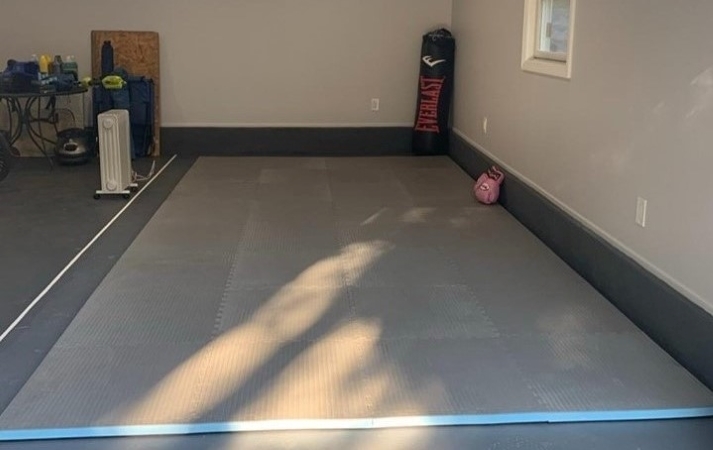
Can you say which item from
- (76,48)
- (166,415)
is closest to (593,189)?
(166,415)

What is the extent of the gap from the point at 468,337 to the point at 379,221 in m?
1.94

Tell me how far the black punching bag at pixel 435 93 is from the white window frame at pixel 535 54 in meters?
2.06

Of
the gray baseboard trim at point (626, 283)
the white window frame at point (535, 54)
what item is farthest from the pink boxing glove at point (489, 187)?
the white window frame at point (535, 54)

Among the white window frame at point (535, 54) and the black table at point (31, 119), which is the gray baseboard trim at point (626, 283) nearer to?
the white window frame at point (535, 54)

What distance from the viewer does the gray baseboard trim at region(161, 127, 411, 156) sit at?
771cm

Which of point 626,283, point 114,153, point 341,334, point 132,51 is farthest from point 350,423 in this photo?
point 132,51

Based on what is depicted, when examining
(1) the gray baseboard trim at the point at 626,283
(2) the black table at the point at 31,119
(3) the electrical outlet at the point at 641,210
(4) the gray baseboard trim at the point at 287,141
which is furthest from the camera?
(4) the gray baseboard trim at the point at 287,141

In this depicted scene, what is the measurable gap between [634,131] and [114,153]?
367cm

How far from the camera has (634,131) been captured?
3.70 metres

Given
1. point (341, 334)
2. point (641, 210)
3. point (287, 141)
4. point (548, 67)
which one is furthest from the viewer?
point (287, 141)

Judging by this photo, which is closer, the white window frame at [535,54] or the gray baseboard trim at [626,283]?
the gray baseboard trim at [626,283]

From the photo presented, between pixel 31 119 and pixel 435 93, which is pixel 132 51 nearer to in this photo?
pixel 31 119

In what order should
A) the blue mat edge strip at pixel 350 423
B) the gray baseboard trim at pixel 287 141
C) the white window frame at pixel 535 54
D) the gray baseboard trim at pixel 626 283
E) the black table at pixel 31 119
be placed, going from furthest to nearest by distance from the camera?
the gray baseboard trim at pixel 287 141, the black table at pixel 31 119, the white window frame at pixel 535 54, the gray baseboard trim at pixel 626 283, the blue mat edge strip at pixel 350 423

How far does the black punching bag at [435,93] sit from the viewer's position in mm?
7453
